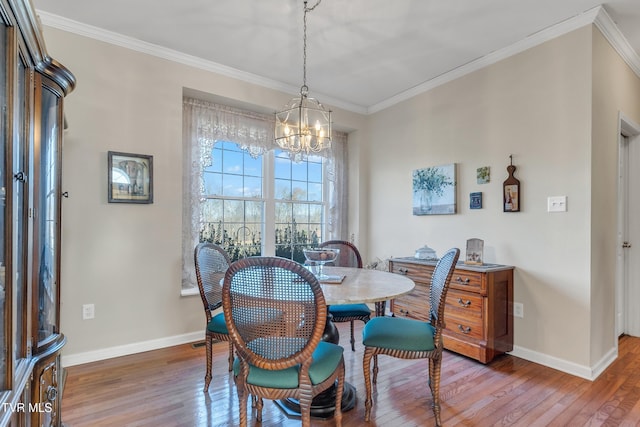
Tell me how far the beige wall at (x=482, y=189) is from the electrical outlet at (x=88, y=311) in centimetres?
3

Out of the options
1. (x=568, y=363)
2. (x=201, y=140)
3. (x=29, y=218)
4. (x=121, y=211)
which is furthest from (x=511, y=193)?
(x=121, y=211)

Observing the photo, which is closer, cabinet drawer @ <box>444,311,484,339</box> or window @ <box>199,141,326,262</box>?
cabinet drawer @ <box>444,311,484,339</box>

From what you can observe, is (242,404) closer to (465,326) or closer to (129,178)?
(465,326)

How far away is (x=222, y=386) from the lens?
2.26 metres

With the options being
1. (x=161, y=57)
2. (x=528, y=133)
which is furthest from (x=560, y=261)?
(x=161, y=57)

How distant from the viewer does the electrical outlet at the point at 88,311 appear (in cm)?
264

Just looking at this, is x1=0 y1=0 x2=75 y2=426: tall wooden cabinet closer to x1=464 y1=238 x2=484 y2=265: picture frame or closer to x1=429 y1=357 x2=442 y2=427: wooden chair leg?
x1=429 y1=357 x2=442 y2=427: wooden chair leg

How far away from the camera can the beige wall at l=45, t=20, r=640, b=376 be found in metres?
2.50

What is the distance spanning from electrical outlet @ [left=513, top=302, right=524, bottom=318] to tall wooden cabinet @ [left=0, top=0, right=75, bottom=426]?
318 cm

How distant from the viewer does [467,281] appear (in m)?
2.72

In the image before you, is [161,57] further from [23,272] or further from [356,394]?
[356,394]

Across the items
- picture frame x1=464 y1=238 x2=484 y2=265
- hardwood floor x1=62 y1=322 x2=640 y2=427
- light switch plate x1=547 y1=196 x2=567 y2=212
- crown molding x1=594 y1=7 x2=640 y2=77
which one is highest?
crown molding x1=594 y1=7 x2=640 y2=77

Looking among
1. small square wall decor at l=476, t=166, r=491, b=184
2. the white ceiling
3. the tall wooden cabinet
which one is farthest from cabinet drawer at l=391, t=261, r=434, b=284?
the tall wooden cabinet

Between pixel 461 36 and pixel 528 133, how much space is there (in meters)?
1.00
